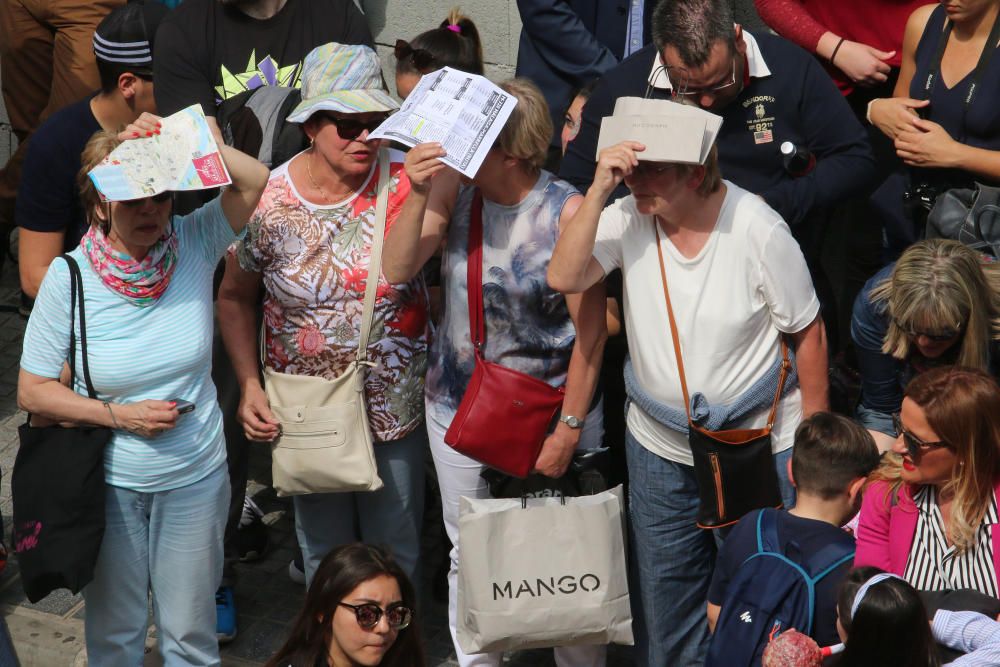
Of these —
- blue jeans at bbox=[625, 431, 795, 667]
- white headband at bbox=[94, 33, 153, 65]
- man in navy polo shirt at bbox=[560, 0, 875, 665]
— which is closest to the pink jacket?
blue jeans at bbox=[625, 431, 795, 667]

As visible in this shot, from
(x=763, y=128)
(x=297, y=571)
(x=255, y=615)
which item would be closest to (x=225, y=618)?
(x=255, y=615)

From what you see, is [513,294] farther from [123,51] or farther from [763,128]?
[123,51]

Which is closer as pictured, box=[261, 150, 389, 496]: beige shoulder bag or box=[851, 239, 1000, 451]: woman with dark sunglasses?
box=[851, 239, 1000, 451]: woman with dark sunglasses

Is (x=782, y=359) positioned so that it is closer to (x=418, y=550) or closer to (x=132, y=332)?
(x=418, y=550)

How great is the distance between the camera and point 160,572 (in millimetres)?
4355

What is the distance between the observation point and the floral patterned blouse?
445cm

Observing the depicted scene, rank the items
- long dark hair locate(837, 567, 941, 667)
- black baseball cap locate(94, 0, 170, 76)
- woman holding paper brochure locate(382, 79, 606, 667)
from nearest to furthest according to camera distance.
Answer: long dark hair locate(837, 567, 941, 667) < woman holding paper brochure locate(382, 79, 606, 667) < black baseball cap locate(94, 0, 170, 76)

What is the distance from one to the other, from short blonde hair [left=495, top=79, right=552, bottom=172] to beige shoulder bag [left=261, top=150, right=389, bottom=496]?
0.53 m

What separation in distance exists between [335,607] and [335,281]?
126 centimetres

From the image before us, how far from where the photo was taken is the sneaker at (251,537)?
222 inches

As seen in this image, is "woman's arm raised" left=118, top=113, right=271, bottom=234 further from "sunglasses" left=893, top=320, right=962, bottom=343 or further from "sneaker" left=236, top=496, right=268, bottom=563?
"sunglasses" left=893, top=320, right=962, bottom=343

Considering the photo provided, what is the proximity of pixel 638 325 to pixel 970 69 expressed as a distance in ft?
5.22

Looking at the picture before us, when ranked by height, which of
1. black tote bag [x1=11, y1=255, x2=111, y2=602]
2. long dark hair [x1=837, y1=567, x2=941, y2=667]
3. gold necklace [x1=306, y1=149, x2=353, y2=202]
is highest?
gold necklace [x1=306, y1=149, x2=353, y2=202]

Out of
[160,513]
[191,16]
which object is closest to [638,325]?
[160,513]
